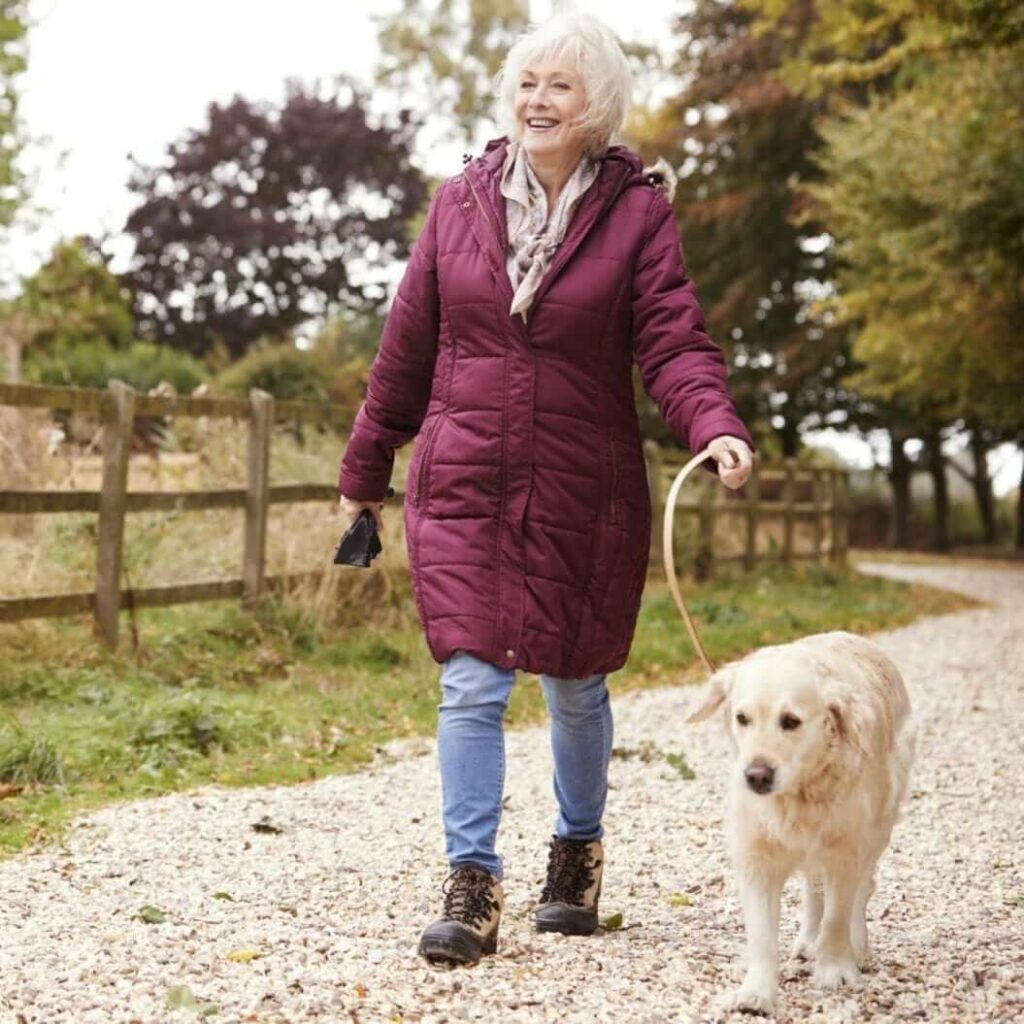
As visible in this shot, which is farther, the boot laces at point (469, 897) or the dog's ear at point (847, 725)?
the boot laces at point (469, 897)

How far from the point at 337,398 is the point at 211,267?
13444mm

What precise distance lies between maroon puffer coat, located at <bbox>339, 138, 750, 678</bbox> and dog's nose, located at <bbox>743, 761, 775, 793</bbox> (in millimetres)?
652

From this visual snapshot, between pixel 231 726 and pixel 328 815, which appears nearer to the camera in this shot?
pixel 328 815

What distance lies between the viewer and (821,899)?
3818 millimetres

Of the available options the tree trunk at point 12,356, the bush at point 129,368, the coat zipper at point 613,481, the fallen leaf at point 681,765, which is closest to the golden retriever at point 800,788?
the coat zipper at point 613,481

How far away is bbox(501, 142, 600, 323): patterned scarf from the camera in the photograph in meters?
3.71

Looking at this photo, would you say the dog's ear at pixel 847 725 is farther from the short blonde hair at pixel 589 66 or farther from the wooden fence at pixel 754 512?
the wooden fence at pixel 754 512

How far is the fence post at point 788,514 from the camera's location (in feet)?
58.4

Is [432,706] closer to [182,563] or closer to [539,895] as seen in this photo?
[182,563]

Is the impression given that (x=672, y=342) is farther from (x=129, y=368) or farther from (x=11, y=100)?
(x=129, y=368)

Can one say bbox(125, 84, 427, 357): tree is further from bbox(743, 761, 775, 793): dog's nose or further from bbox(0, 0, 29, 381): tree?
bbox(743, 761, 775, 793): dog's nose

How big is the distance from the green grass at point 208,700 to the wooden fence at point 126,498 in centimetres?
20

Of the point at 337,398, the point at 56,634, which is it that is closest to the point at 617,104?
the point at 56,634

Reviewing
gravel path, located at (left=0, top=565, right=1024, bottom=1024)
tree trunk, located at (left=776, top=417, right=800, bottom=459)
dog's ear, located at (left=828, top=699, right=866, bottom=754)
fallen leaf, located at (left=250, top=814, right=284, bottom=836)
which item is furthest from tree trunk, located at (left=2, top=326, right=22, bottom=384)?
tree trunk, located at (left=776, top=417, right=800, bottom=459)
